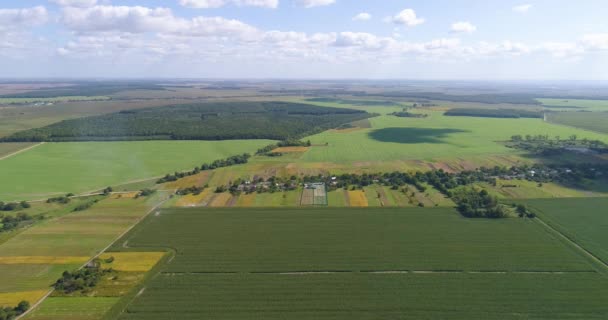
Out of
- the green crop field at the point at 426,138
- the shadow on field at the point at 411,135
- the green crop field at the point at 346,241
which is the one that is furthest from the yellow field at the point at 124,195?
the shadow on field at the point at 411,135

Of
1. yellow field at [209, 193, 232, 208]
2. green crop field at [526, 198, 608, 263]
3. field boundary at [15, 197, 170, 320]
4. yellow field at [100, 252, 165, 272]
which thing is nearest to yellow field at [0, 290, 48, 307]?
field boundary at [15, 197, 170, 320]

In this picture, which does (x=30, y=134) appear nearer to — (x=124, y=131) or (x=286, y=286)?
(x=124, y=131)

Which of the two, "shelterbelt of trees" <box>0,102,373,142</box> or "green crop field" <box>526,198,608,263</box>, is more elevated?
"shelterbelt of trees" <box>0,102,373,142</box>

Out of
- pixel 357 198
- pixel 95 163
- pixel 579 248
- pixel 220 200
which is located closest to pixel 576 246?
pixel 579 248

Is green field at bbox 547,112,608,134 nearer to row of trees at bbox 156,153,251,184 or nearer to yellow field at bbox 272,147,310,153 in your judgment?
yellow field at bbox 272,147,310,153

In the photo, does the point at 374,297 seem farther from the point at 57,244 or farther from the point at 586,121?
the point at 586,121

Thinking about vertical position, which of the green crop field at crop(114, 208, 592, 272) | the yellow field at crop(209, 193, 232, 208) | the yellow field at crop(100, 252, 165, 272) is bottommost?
the yellow field at crop(100, 252, 165, 272)

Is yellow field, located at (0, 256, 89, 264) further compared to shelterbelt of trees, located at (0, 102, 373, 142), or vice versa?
shelterbelt of trees, located at (0, 102, 373, 142)
